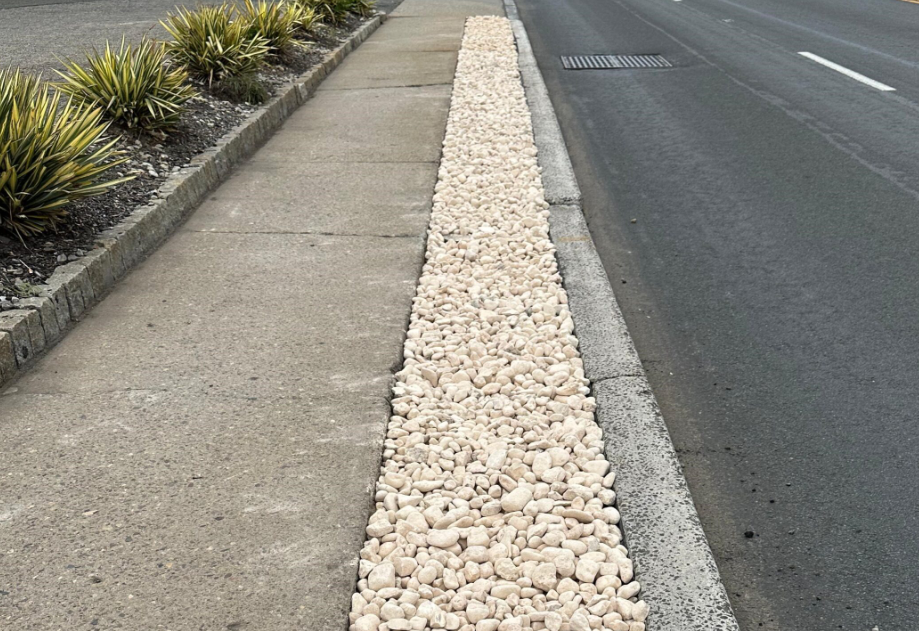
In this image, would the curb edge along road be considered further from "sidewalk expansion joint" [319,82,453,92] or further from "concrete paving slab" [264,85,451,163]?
"sidewalk expansion joint" [319,82,453,92]

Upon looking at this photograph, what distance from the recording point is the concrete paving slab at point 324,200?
5812 mm

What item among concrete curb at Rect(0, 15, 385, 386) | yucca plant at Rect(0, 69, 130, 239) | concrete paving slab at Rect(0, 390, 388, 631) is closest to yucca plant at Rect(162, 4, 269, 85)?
concrete curb at Rect(0, 15, 385, 386)

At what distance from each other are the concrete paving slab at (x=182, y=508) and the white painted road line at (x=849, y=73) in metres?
8.07

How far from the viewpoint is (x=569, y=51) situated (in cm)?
1335

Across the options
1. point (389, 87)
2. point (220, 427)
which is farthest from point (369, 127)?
point (220, 427)

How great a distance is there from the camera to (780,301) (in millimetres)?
4793

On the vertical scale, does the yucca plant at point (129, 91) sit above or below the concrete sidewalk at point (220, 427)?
above

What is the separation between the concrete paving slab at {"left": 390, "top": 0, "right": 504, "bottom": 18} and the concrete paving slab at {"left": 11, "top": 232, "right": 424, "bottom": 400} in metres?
12.4

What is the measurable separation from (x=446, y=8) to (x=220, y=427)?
50.8 ft

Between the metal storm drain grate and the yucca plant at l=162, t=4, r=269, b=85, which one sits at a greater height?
the yucca plant at l=162, t=4, r=269, b=85

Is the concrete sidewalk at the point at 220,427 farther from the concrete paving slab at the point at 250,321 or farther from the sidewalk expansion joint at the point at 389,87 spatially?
the sidewalk expansion joint at the point at 389,87

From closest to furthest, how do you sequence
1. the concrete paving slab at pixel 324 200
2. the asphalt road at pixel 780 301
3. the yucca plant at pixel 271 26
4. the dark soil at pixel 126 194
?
the asphalt road at pixel 780 301 → the dark soil at pixel 126 194 → the concrete paving slab at pixel 324 200 → the yucca plant at pixel 271 26

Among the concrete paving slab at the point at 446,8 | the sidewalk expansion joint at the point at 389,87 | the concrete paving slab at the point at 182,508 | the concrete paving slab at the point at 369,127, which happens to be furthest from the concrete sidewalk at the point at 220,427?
the concrete paving slab at the point at 446,8

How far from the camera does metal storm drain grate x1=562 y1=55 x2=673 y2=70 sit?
39.0 feet
